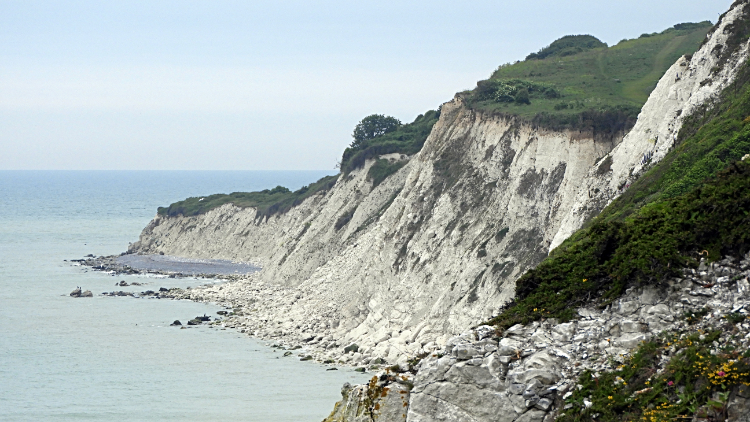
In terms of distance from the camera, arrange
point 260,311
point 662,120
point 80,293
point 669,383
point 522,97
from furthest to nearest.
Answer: point 80,293 → point 260,311 → point 522,97 → point 662,120 → point 669,383

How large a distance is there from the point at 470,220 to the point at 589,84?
17.5 metres

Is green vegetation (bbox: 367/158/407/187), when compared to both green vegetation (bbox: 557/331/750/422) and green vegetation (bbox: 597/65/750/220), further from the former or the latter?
green vegetation (bbox: 557/331/750/422)

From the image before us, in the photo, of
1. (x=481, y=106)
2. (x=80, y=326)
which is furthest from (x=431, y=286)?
(x=80, y=326)

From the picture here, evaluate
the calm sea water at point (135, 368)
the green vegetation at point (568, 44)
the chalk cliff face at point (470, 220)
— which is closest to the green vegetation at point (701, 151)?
the chalk cliff face at point (470, 220)

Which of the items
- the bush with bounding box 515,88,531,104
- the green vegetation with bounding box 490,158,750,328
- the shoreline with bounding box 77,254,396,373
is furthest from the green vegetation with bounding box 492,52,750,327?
the bush with bounding box 515,88,531,104

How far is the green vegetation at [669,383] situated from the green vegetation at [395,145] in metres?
68.3

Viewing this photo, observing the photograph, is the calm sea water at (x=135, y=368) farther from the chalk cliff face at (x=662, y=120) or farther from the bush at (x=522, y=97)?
the bush at (x=522, y=97)

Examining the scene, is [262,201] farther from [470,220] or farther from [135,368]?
[135,368]

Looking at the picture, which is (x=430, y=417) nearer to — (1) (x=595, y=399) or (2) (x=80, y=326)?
(1) (x=595, y=399)

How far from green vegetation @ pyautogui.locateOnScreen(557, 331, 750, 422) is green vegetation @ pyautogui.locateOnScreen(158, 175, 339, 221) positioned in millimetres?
79875

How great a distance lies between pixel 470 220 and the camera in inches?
2044

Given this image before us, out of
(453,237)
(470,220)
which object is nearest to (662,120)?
(470,220)

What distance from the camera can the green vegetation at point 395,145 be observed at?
269 feet

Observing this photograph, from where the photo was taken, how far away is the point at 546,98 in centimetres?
5828
